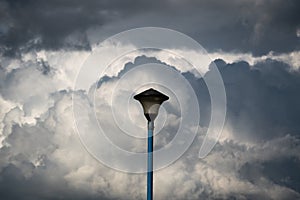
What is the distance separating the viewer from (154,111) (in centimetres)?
6756

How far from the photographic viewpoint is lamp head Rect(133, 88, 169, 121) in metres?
67.4

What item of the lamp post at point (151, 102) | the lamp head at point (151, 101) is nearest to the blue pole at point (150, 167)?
the lamp post at point (151, 102)

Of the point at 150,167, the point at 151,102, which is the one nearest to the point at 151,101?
the point at 151,102

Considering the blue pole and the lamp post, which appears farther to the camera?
the lamp post

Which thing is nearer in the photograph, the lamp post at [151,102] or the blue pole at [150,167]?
the blue pole at [150,167]

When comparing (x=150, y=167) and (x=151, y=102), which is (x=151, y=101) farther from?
Result: (x=150, y=167)

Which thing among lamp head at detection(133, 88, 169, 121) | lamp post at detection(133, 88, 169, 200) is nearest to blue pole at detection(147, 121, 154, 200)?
lamp post at detection(133, 88, 169, 200)

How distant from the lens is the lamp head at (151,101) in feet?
221

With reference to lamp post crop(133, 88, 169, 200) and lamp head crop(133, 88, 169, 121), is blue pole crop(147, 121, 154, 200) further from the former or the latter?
lamp head crop(133, 88, 169, 121)

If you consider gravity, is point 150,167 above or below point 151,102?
below

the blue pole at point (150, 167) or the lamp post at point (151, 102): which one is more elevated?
the lamp post at point (151, 102)

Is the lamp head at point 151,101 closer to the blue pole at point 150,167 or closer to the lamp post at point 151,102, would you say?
the lamp post at point 151,102

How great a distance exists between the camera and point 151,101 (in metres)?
67.5

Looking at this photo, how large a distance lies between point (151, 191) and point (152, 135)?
7.61 ft
